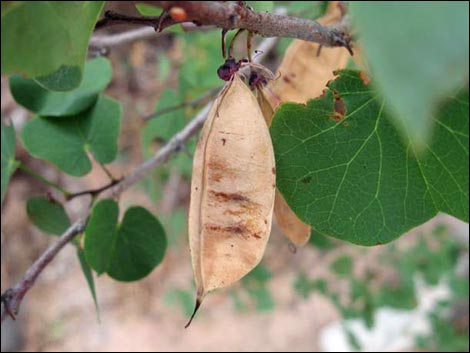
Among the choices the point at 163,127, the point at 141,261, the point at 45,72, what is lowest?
the point at 163,127

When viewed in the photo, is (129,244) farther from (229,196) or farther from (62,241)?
(229,196)

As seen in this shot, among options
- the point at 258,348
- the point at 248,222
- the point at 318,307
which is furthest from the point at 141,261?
the point at 318,307

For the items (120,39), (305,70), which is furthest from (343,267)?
(305,70)

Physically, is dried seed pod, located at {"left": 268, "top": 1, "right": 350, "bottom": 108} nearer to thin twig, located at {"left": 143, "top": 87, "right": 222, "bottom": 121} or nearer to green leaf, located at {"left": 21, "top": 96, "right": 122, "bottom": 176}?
green leaf, located at {"left": 21, "top": 96, "right": 122, "bottom": 176}

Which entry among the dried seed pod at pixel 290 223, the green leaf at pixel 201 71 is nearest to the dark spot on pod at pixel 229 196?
the dried seed pod at pixel 290 223

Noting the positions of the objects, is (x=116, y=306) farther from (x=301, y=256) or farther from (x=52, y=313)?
(x=301, y=256)

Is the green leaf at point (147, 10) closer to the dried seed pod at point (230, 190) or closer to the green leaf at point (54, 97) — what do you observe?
the dried seed pod at point (230, 190)
